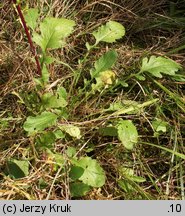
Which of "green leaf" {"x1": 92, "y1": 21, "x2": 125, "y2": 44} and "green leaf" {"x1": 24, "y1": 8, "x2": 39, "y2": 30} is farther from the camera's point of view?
"green leaf" {"x1": 92, "y1": 21, "x2": 125, "y2": 44}

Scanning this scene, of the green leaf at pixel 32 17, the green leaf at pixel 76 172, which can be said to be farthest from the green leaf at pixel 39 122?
the green leaf at pixel 32 17

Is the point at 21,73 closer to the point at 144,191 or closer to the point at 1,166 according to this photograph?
the point at 1,166

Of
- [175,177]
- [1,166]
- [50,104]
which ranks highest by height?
[50,104]

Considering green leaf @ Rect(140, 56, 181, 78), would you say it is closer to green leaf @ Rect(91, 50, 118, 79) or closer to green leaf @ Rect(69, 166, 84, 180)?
green leaf @ Rect(91, 50, 118, 79)

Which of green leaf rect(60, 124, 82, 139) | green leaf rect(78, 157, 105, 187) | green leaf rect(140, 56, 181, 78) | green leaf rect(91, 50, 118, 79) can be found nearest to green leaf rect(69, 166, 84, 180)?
green leaf rect(78, 157, 105, 187)

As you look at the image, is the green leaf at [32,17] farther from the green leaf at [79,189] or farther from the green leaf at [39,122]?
the green leaf at [79,189]
